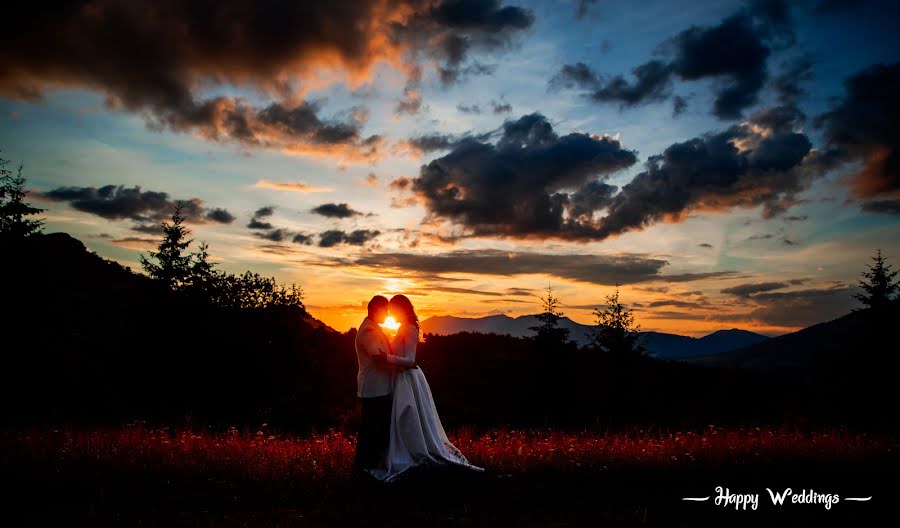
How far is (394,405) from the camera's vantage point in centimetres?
905

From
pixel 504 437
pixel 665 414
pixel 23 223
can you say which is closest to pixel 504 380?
pixel 665 414

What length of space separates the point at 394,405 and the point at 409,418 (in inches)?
12.3

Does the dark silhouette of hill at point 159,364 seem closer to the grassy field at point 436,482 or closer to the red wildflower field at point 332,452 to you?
the red wildflower field at point 332,452

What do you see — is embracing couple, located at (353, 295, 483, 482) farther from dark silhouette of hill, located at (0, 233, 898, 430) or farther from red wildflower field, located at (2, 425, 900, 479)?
dark silhouette of hill, located at (0, 233, 898, 430)

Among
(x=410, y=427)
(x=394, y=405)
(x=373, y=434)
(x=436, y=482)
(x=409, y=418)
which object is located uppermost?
(x=394, y=405)

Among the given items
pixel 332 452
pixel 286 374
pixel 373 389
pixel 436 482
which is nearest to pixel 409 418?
pixel 373 389

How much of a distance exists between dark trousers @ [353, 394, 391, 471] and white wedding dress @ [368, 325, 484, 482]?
95 millimetres

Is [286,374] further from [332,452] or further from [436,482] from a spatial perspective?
[436,482]

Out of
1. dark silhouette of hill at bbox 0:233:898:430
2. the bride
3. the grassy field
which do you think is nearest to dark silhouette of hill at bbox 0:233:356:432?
dark silhouette of hill at bbox 0:233:898:430

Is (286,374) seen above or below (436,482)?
above

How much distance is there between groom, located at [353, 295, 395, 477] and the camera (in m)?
8.84

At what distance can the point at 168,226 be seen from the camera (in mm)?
37156

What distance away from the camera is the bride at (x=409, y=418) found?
878 centimetres

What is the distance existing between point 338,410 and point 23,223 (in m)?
19.8
